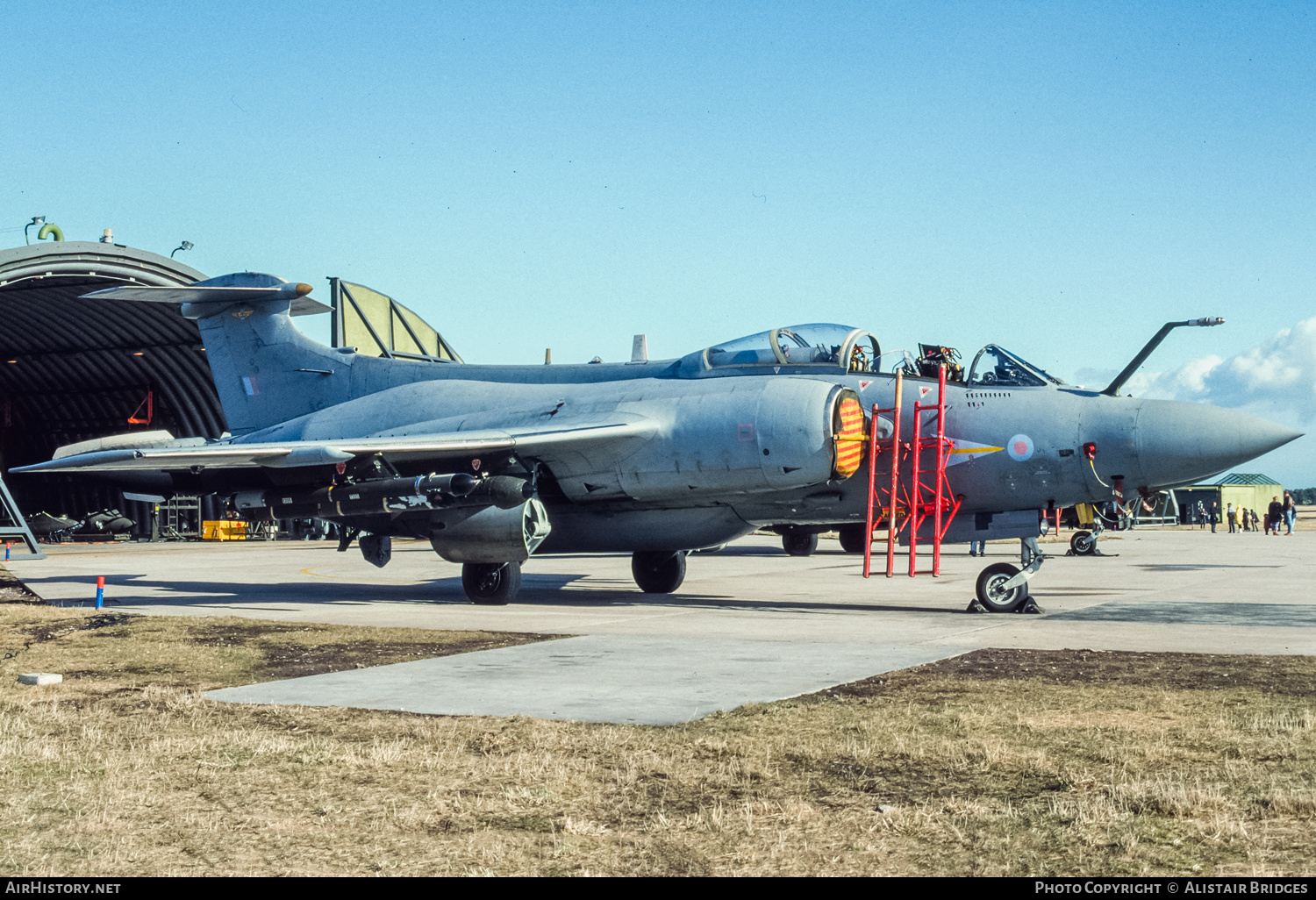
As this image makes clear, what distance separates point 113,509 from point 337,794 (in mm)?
52556

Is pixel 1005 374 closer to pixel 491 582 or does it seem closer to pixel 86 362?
Result: pixel 491 582

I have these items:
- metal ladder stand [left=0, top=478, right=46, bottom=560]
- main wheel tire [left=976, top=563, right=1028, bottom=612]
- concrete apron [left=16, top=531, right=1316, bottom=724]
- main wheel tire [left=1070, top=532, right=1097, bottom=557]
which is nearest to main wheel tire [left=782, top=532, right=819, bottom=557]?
concrete apron [left=16, top=531, right=1316, bottom=724]

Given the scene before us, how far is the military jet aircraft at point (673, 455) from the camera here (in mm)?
12609

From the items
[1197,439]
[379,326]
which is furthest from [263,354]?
[1197,439]

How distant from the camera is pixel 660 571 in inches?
645

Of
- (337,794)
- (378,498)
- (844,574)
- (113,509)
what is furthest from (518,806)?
(113,509)

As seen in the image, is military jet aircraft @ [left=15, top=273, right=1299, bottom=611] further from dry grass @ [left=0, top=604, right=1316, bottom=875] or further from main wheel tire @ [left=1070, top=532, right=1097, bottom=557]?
main wheel tire @ [left=1070, top=532, right=1097, bottom=557]

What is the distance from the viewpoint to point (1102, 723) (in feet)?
19.9

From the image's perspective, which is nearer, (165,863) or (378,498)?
(165,863)

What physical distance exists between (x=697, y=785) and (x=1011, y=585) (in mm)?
8789

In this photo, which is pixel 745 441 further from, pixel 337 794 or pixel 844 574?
pixel 337 794

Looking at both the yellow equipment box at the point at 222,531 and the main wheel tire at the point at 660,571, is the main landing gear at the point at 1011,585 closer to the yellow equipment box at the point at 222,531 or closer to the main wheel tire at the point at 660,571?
the main wheel tire at the point at 660,571

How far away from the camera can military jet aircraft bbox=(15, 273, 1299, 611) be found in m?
12.6
